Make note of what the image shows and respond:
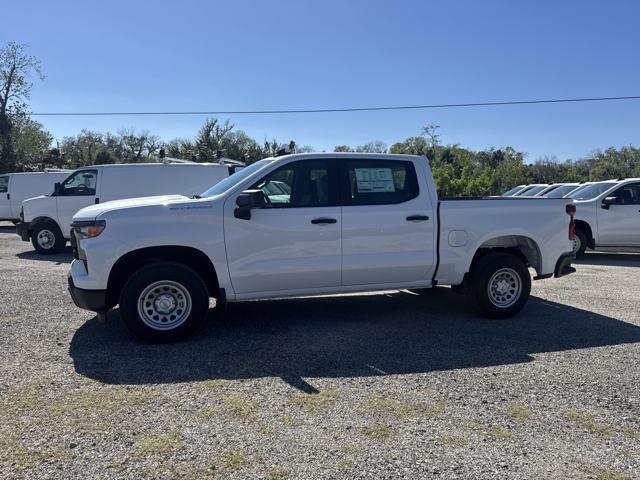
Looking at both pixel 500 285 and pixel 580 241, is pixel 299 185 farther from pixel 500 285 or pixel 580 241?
pixel 580 241

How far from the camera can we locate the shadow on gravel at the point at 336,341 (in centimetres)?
474

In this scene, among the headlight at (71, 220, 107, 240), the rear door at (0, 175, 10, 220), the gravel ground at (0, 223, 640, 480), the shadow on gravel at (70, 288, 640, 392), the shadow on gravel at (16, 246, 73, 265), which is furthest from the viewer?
the rear door at (0, 175, 10, 220)

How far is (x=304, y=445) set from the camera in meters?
3.41

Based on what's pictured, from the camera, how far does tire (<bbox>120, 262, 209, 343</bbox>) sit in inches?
205

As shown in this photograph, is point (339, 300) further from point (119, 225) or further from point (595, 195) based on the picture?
point (595, 195)

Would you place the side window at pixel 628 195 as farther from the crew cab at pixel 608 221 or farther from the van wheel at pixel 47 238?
the van wheel at pixel 47 238

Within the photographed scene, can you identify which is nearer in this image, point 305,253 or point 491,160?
point 305,253

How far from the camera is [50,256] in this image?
488 inches

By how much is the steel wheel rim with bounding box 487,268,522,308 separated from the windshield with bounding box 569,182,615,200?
23.4ft

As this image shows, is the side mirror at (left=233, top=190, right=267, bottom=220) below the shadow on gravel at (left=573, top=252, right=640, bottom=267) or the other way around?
the other way around

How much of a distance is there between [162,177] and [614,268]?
10.4 m

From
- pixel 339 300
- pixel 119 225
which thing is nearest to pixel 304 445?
pixel 119 225

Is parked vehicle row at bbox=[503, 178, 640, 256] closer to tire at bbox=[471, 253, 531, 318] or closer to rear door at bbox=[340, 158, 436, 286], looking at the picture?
tire at bbox=[471, 253, 531, 318]

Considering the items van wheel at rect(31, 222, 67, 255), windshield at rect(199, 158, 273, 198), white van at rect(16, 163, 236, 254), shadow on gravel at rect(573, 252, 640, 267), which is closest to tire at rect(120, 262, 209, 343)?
windshield at rect(199, 158, 273, 198)
